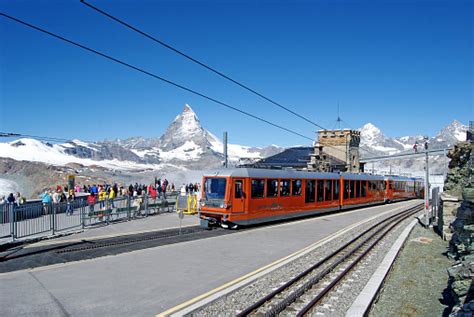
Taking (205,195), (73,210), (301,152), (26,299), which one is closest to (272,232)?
(205,195)

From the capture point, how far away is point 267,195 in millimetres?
20734

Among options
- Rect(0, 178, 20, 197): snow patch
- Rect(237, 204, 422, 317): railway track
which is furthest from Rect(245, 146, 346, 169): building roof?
Rect(237, 204, 422, 317): railway track

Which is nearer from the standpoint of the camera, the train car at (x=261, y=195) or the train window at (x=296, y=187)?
the train car at (x=261, y=195)

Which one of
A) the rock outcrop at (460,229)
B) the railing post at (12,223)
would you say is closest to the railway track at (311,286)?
the rock outcrop at (460,229)

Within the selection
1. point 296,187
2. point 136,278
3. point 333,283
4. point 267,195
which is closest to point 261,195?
point 267,195

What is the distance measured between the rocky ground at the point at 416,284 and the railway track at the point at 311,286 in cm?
114

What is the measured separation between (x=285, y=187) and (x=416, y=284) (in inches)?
449

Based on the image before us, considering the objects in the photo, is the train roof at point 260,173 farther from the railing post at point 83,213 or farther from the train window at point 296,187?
the railing post at point 83,213

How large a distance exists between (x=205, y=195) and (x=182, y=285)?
9746 mm

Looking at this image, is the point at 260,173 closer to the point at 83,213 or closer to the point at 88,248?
the point at 83,213

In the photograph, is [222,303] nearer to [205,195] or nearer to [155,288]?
[155,288]

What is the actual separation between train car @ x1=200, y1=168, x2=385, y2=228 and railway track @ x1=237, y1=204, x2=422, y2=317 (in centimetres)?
526

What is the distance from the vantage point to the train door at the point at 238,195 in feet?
61.9

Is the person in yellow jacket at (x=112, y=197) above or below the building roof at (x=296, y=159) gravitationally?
below
